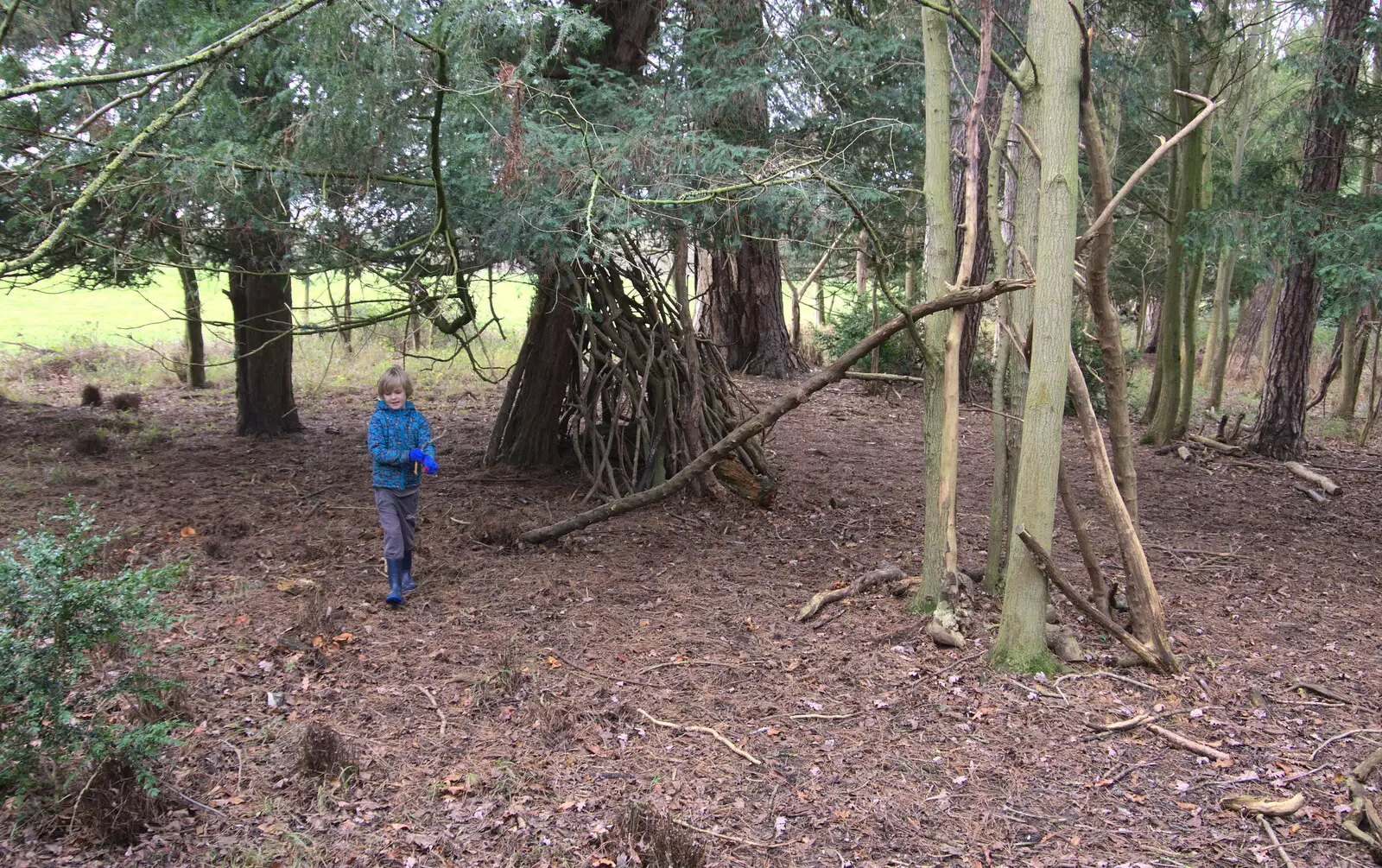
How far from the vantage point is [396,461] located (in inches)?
201

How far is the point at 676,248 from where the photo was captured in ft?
21.4

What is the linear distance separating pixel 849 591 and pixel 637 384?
2.67m

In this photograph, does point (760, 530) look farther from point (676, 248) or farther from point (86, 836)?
point (86, 836)

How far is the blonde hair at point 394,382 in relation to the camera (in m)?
5.11

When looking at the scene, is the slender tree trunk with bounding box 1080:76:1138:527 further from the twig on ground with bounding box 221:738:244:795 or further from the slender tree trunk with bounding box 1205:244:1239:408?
the slender tree trunk with bounding box 1205:244:1239:408

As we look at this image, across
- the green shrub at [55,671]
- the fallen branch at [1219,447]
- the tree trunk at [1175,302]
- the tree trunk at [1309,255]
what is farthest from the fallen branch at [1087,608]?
the tree trunk at [1175,302]

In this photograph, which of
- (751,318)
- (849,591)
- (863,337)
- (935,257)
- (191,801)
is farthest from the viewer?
(751,318)

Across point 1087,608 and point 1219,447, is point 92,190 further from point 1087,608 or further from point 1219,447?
point 1219,447

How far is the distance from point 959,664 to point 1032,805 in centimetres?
111

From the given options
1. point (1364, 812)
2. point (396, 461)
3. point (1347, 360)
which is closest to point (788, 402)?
point (396, 461)

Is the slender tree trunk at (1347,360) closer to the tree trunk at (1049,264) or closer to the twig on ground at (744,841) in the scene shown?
the tree trunk at (1049,264)

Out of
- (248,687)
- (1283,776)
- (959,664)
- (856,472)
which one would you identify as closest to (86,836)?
(248,687)

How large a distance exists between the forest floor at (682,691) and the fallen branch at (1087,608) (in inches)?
3.8

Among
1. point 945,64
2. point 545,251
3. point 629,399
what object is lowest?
point 629,399
